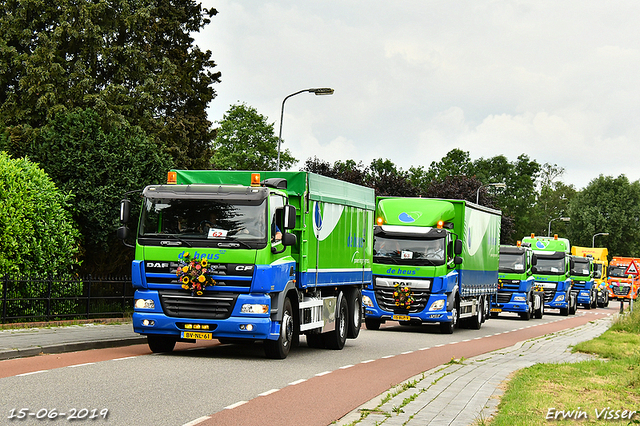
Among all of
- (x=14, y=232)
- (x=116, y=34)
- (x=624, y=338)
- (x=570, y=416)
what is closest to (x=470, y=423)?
(x=570, y=416)

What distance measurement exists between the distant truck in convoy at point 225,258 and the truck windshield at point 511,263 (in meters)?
21.7

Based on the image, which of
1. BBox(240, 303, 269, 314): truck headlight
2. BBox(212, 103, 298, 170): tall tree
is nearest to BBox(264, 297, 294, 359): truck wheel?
BBox(240, 303, 269, 314): truck headlight

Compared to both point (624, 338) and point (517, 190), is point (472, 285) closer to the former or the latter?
point (624, 338)

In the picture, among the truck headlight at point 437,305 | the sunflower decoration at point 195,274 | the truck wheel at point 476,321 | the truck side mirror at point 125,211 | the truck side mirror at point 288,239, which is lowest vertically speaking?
the truck wheel at point 476,321

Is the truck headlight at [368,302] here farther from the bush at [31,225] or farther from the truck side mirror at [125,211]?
the truck side mirror at [125,211]

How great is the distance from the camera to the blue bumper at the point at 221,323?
46.8 ft

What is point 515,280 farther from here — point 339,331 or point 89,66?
point 89,66

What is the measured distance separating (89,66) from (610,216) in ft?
278

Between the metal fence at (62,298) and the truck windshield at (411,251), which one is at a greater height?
the truck windshield at (411,251)

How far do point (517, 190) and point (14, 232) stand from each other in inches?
3763

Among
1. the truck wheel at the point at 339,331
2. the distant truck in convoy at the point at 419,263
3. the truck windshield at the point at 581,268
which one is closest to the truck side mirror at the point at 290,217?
the truck wheel at the point at 339,331

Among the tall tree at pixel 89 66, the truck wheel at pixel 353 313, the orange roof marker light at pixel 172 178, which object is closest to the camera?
the orange roof marker light at pixel 172 178

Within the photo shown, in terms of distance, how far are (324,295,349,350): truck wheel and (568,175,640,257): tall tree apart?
94770mm

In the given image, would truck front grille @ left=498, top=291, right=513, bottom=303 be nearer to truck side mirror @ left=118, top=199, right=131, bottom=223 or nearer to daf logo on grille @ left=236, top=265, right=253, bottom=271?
daf logo on grille @ left=236, top=265, right=253, bottom=271
